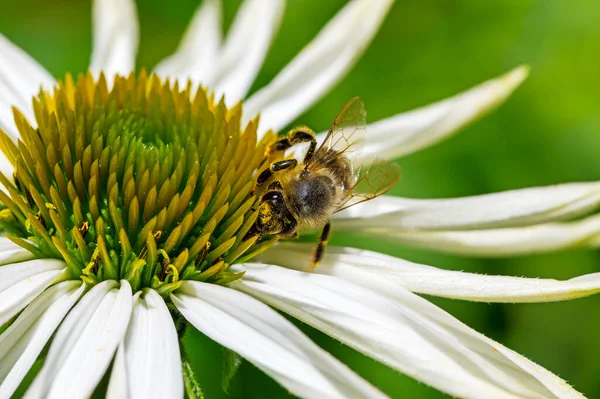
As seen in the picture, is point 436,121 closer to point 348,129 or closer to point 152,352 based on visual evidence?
point 348,129

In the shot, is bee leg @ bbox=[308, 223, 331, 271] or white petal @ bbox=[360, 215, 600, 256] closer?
bee leg @ bbox=[308, 223, 331, 271]

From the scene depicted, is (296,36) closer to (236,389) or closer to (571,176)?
(571,176)

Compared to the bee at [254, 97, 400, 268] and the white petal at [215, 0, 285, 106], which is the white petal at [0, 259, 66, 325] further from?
the white petal at [215, 0, 285, 106]

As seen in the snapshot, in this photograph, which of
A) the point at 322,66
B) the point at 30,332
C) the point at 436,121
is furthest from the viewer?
the point at 322,66

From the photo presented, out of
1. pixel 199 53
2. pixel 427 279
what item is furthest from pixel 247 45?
pixel 427 279

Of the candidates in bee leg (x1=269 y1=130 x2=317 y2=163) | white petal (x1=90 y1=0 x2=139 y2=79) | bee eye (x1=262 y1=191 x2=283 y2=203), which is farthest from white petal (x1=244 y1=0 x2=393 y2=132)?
bee eye (x1=262 y1=191 x2=283 y2=203)

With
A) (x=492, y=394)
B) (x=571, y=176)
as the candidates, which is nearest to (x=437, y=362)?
(x=492, y=394)
